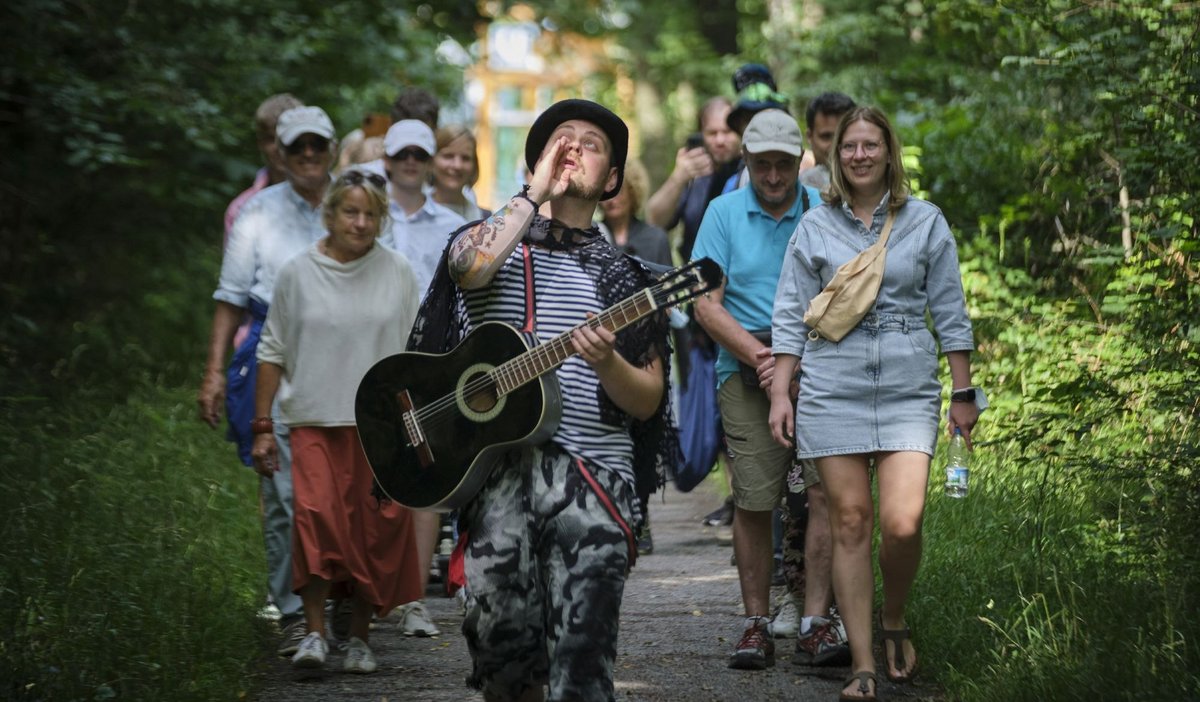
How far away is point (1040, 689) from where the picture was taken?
199 inches

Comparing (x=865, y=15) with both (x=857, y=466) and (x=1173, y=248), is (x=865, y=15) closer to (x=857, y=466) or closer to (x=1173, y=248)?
(x=1173, y=248)

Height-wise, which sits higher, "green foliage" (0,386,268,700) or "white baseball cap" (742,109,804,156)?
"white baseball cap" (742,109,804,156)

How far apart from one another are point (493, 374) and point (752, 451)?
215 cm

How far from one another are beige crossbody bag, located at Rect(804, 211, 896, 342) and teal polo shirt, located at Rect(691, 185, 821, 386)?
0.90 meters

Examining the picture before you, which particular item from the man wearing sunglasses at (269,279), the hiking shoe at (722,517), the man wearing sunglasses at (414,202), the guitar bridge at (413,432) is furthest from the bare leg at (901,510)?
the hiking shoe at (722,517)

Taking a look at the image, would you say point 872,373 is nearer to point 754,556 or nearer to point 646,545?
point 754,556

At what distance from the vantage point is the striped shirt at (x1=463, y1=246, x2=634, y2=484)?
4.80 meters

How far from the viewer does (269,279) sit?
7.49 m

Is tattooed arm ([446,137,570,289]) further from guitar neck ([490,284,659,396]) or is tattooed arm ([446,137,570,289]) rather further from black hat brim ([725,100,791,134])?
black hat brim ([725,100,791,134])

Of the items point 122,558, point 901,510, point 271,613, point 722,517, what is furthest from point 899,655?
point 722,517

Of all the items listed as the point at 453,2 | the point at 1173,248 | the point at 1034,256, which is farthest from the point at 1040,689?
the point at 453,2

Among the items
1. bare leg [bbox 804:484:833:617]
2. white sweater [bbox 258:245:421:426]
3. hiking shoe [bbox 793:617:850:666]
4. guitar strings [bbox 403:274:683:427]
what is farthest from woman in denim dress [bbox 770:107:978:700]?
white sweater [bbox 258:245:421:426]

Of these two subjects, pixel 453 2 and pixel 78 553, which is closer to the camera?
pixel 78 553

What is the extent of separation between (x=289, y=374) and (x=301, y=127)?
131cm
